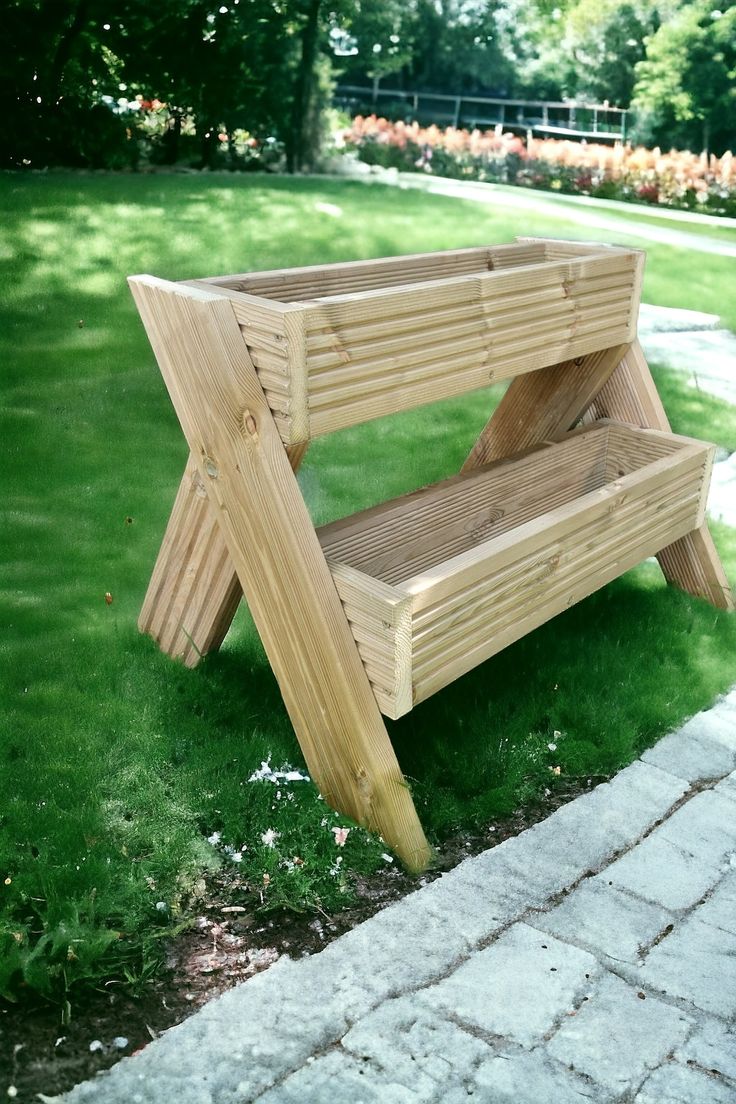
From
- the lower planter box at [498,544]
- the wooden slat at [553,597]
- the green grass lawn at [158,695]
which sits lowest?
the green grass lawn at [158,695]

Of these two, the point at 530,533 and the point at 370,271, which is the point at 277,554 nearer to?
the point at 530,533

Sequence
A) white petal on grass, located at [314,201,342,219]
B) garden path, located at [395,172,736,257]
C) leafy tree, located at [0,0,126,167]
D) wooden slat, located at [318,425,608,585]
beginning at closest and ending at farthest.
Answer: wooden slat, located at [318,425,608,585], white petal on grass, located at [314,201,342,219], leafy tree, located at [0,0,126,167], garden path, located at [395,172,736,257]

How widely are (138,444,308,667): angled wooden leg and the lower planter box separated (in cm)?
29

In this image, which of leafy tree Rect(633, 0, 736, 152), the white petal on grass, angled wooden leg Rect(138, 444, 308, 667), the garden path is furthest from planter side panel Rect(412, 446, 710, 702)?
leafy tree Rect(633, 0, 736, 152)

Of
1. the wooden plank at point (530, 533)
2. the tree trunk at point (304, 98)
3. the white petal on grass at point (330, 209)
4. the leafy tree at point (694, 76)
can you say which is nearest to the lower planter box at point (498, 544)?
the wooden plank at point (530, 533)

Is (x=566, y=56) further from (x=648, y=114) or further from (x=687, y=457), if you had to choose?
(x=687, y=457)

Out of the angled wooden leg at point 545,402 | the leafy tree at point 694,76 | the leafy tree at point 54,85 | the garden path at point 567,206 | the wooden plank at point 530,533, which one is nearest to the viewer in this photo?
the wooden plank at point 530,533

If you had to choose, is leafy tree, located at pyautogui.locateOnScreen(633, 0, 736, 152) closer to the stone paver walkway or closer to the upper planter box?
the upper planter box

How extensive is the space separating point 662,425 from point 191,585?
1.75 meters

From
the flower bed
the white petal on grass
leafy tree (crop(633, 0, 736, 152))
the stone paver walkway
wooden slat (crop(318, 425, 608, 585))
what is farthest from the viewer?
the flower bed

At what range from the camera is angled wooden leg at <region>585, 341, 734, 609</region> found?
352cm

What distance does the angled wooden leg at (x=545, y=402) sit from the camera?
11.3 feet

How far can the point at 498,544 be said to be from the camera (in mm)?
2463

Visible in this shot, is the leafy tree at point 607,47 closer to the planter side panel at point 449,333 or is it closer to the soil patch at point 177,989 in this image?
the planter side panel at point 449,333
